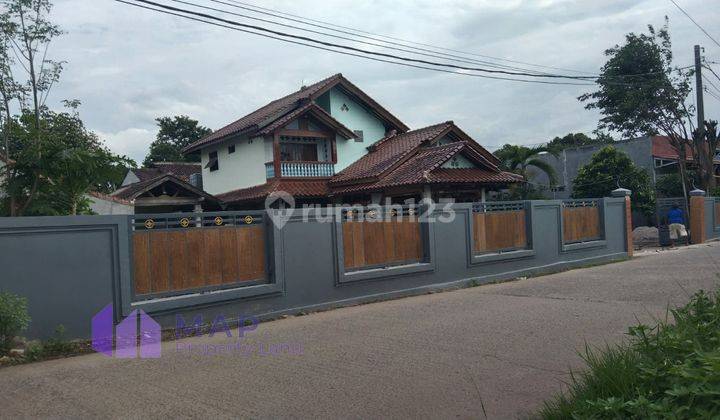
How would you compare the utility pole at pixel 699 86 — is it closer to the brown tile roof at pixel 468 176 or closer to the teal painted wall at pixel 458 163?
the brown tile roof at pixel 468 176

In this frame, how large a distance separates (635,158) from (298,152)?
1938cm

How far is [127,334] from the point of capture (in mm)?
7688

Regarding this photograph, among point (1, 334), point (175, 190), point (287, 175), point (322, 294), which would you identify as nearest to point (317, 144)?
point (287, 175)

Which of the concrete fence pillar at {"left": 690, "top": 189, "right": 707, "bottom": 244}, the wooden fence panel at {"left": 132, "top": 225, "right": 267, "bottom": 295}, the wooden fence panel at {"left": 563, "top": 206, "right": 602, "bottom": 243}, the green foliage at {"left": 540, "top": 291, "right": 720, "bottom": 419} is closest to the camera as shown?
the green foliage at {"left": 540, "top": 291, "right": 720, "bottom": 419}

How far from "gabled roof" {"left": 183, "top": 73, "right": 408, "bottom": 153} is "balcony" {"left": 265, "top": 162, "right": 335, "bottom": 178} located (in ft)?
4.74

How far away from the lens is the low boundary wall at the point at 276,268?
710 cm

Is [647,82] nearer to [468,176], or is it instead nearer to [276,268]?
[468,176]

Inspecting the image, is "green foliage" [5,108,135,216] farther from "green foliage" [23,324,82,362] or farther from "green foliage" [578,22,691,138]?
"green foliage" [578,22,691,138]

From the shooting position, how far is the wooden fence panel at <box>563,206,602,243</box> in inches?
593

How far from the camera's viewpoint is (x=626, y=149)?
1231 inches

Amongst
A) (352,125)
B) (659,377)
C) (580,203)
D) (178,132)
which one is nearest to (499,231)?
(580,203)

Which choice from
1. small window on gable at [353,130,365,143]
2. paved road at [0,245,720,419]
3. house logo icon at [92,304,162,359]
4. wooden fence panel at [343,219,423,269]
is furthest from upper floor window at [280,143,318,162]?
house logo icon at [92,304,162,359]

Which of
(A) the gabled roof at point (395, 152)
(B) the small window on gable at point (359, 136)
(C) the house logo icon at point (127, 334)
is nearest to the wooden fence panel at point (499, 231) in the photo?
(A) the gabled roof at point (395, 152)

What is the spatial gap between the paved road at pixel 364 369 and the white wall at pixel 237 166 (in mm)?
11579
